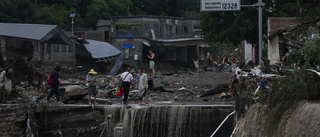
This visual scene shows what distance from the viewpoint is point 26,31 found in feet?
93.7

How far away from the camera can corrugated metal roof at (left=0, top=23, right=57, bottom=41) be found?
27625 millimetres

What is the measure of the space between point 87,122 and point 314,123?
478 inches

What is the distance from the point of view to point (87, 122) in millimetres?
18172

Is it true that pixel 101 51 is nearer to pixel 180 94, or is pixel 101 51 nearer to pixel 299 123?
pixel 180 94

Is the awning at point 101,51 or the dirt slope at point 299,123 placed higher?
the awning at point 101,51

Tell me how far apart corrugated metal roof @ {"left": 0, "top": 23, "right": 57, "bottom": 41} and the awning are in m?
7.03

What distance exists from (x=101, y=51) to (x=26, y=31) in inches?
377

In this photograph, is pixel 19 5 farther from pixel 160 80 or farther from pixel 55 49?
pixel 160 80

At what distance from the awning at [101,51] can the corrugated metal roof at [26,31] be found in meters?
7.03

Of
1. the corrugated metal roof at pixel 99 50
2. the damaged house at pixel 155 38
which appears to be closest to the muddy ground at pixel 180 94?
the corrugated metal roof at pixel 99 50

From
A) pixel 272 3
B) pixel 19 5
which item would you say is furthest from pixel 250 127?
pixel 19 5

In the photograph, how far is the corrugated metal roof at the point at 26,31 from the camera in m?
27.6

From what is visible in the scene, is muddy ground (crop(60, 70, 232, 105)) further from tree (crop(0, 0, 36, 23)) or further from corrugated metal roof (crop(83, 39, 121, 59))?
tree (crop(0, 0, 36, 23))

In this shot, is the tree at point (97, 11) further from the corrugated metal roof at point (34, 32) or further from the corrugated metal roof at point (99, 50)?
the corrugated metal roof at point (34, 32)
